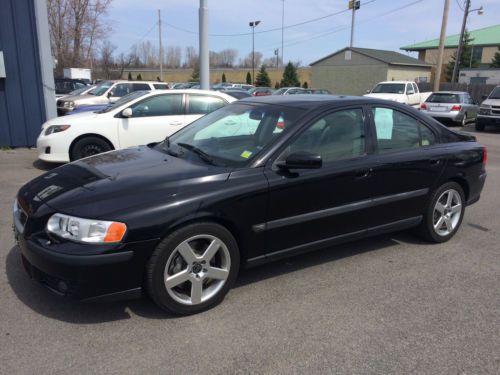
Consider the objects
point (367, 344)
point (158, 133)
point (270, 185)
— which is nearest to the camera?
point (367, 344)

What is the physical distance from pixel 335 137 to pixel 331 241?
925 millimetres

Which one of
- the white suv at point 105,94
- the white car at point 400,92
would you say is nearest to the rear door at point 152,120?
the white suv at point 105,94

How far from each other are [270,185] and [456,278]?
1.95m

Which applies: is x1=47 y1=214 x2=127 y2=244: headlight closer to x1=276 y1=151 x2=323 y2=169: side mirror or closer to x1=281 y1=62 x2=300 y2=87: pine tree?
x1=276 y1=151 x2=323 y2=169: side mirror

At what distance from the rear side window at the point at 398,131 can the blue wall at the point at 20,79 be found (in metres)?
8.31

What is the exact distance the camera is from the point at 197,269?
303 cm

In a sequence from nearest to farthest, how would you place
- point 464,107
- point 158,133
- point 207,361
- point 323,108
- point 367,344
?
point 207,361 < point 367,344 < point 323,108 < point 158,133 < point 464,107

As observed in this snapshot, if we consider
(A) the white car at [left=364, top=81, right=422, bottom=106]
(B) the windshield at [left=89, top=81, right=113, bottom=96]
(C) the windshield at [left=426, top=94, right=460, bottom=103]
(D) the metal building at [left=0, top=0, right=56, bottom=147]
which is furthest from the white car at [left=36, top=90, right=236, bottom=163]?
(C) the windshield at [left=426, top=94, right=460, bottom=103]

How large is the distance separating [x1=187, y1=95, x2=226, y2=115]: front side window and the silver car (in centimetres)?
1305

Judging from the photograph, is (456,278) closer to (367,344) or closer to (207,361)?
(367,344)

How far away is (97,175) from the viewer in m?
3.28

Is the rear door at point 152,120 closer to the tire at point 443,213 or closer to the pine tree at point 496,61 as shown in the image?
the tire at point 443,213

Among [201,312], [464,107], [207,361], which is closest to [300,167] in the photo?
[201,312]

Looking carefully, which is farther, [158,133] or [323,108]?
[158,133]
